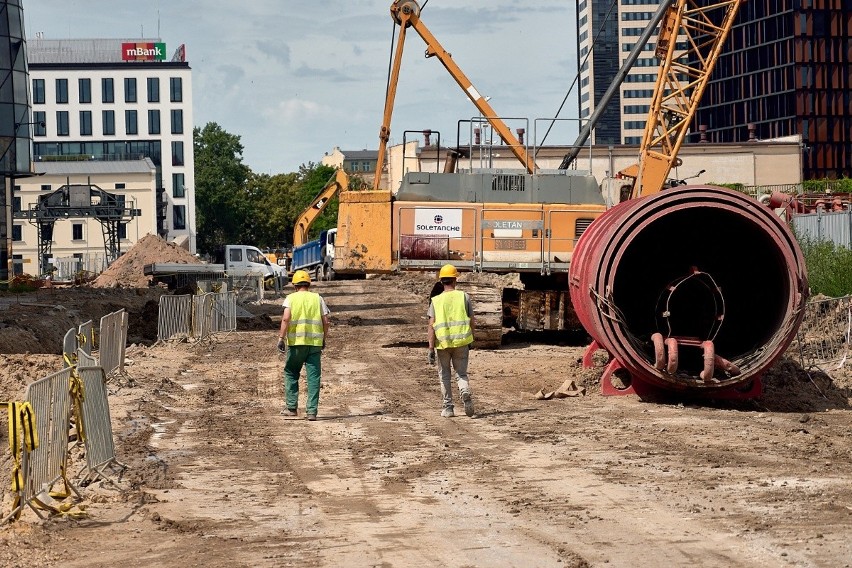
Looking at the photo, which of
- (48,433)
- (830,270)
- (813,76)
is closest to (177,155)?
(813,76)

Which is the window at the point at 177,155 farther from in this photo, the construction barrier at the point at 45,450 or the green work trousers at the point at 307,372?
the construction barrier at the point at 45,450

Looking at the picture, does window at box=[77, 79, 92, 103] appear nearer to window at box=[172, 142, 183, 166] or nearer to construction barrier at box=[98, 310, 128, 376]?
window at box=[172, 142, 183, 166]

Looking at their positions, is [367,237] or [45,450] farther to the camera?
[367,237]

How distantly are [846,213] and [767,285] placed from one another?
1600 centimetres

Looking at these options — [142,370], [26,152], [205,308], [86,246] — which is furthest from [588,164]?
[86,246]

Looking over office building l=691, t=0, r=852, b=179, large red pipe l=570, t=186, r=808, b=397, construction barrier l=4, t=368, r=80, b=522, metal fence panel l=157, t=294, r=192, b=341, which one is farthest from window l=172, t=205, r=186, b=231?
construction barrier l=4, t=368, r=80, b=522

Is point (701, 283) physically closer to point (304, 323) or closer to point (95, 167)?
point (304, 323)

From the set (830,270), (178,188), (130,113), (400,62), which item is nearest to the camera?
(830,270)

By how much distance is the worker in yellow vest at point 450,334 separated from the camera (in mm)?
14320

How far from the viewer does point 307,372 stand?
14250 mm

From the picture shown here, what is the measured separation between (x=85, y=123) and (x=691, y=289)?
97002 mm

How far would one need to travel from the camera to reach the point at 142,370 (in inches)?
781

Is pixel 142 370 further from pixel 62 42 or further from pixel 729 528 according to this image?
pixel 62 42

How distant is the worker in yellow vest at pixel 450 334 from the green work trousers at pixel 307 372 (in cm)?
128
